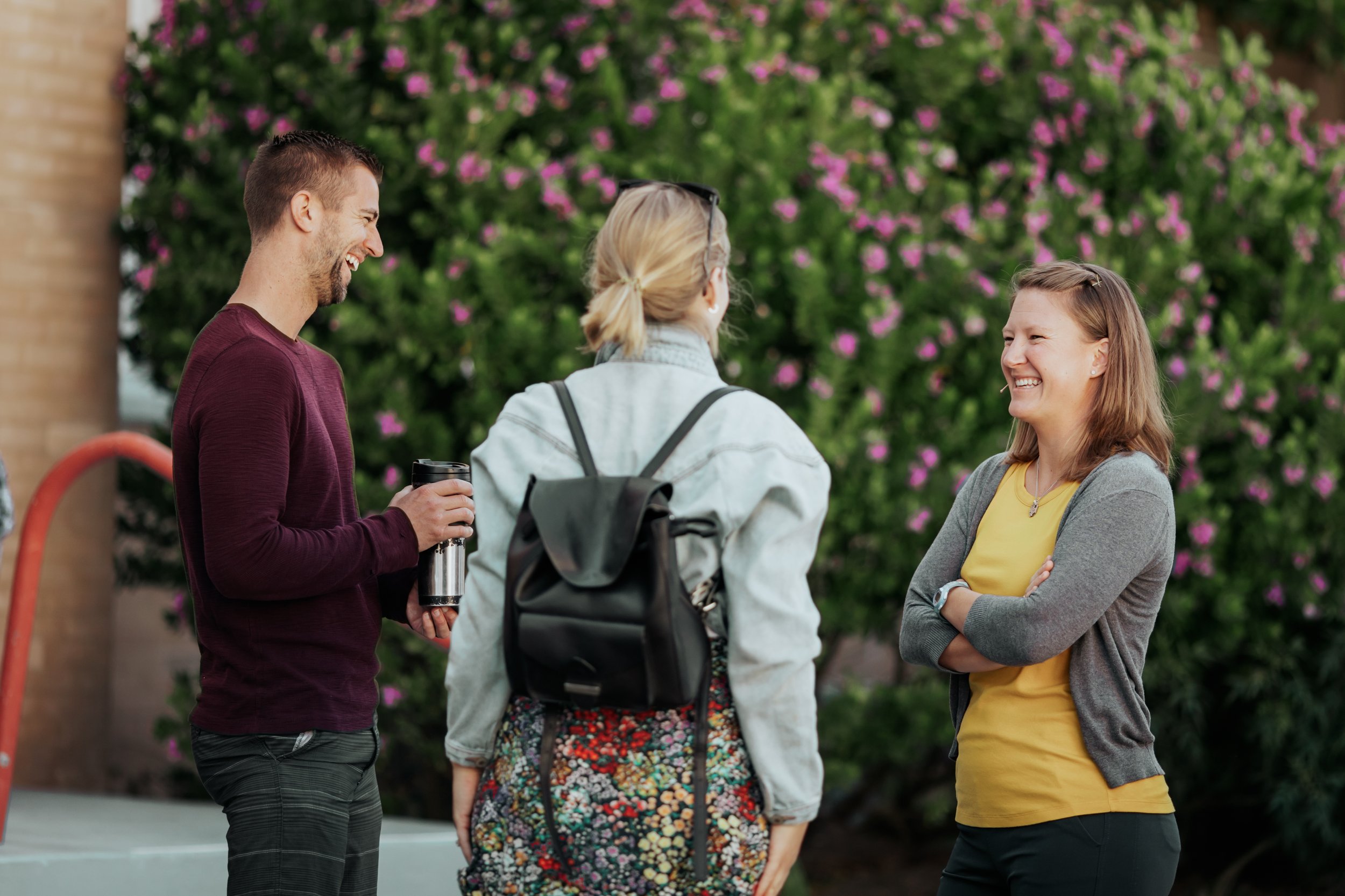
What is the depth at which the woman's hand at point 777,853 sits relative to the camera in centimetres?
212

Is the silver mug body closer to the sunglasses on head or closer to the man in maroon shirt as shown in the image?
the man in maroon shirt

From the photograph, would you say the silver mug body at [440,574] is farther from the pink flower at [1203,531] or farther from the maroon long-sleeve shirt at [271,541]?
the pink flower at [1203,531]

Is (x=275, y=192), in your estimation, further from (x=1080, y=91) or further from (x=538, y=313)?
(x=1080, y=91)

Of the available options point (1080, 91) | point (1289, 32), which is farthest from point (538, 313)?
point (1289, 32)

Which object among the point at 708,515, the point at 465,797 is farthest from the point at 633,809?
the point at 708,515

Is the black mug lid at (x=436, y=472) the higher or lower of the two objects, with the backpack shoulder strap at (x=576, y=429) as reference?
lower

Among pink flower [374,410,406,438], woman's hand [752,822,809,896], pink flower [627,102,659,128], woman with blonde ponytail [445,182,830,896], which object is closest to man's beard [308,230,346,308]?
woman with blonde ponytail [445,182,830,896]

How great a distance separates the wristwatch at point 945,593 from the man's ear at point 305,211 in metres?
1.29

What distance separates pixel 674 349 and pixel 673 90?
335cm

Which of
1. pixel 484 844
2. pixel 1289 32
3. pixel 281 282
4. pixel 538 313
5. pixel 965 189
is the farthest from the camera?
pixel 1289 32

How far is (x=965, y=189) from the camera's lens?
5520mm

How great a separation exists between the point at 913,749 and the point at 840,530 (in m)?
1.03

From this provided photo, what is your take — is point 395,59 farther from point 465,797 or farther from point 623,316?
point 465,797

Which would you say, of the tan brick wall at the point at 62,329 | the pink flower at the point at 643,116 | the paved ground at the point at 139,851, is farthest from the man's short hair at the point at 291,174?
the tan brick wall at the point at 62,329
